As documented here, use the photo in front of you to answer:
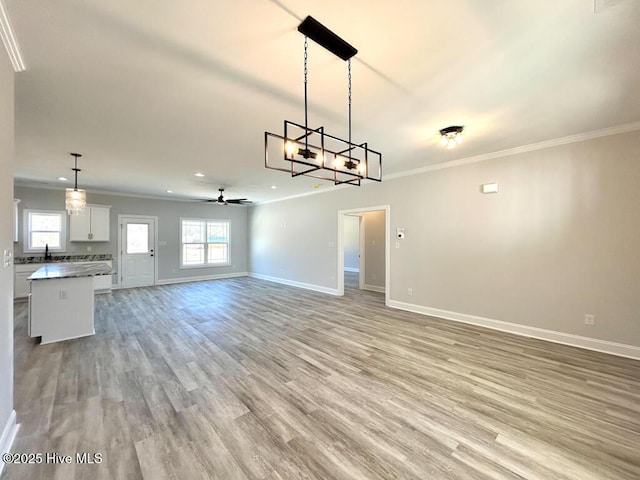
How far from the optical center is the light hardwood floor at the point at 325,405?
5.31ft

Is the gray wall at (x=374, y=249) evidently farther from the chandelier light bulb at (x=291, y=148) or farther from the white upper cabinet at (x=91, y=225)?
the white upper cabinet at (x=91, y=225)

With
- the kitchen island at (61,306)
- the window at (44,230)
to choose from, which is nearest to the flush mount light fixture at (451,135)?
the kitchen island at (61,306)

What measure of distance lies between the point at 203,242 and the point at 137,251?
1.89 meters

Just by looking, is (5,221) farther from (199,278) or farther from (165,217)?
(199,278)

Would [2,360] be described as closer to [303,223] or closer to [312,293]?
[312,293]

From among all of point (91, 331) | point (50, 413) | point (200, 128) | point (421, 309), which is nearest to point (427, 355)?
point (421, 309)

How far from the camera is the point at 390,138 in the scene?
3.37 metres

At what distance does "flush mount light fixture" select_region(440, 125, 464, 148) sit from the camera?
3.03 m

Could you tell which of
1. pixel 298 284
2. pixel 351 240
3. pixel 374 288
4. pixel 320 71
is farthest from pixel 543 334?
pixel 351 240

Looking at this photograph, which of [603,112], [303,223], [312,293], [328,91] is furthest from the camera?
[303,223]

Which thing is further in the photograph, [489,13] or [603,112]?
[603,112]

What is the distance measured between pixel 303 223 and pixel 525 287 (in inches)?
204

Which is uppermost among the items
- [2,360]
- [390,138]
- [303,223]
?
[390,138]

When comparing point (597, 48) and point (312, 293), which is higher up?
point (597, 48)
